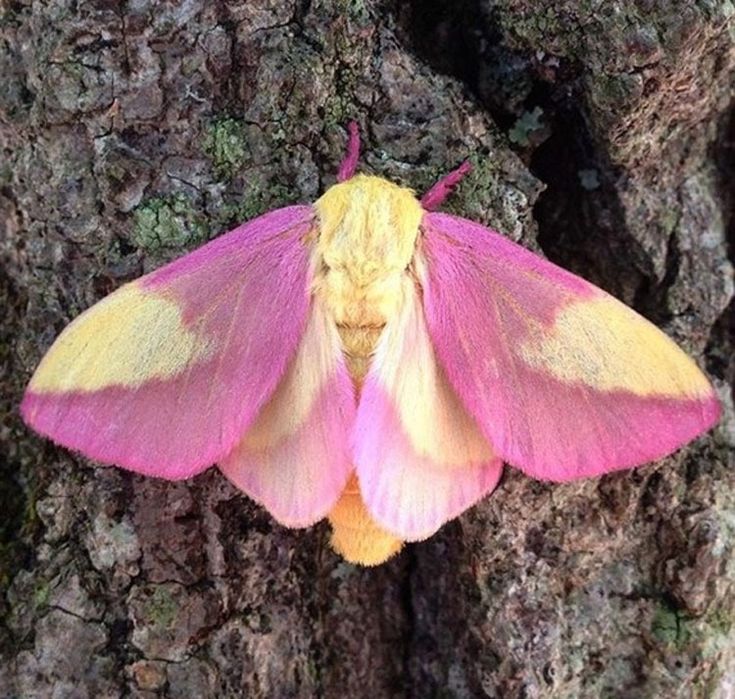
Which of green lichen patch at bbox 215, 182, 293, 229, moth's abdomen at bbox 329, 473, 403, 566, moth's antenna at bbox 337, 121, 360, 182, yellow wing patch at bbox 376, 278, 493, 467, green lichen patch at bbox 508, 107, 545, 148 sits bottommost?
moth's abdomen at bbox 329, 473, 403, 566

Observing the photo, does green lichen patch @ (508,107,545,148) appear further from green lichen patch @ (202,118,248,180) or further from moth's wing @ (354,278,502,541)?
green lichen patch @ (202,118,248,180)

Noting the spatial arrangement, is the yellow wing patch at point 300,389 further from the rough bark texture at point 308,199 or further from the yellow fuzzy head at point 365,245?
the rough bark texture at point 308,199

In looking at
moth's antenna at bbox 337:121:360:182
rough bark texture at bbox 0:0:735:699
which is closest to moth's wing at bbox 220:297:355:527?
rough bark texture at bbox 0:0:735:699

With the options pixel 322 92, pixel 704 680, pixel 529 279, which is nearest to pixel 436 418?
pixel 529 279

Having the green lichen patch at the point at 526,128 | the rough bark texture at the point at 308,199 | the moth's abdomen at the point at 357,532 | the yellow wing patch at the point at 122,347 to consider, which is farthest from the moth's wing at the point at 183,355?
the green lichen patch at the point at 526,128

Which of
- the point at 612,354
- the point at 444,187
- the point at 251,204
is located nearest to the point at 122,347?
the point at 251,204

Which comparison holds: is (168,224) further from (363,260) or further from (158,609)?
(158,609)

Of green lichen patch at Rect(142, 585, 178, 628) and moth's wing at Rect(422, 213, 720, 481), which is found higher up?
moth's wing at Rect(422, 213, 720, 481)
